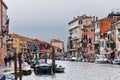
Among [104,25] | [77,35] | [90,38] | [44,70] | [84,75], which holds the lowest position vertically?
[84,75]

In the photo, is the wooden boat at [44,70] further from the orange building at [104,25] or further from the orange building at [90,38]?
the orange building at [90,38]

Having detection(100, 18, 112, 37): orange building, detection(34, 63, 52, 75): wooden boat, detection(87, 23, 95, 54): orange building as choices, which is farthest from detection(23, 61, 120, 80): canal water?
detection(87, 23, 95, 54): orange building

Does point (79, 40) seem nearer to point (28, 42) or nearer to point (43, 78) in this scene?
point (28, 42)

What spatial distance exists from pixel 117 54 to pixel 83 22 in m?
51.6

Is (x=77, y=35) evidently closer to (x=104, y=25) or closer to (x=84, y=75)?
(x=104, y=25)

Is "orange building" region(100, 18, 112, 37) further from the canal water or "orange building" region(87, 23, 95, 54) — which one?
the canal water

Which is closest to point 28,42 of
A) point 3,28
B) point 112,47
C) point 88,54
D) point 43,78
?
point 88,54

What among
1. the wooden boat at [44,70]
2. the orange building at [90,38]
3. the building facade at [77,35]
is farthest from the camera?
the building facade at [77,35]

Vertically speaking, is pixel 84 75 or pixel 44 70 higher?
pixel 44 70

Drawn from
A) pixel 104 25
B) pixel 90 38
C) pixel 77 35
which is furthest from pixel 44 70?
pixel 77 35

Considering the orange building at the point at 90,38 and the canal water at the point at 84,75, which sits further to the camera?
the orange building at the point at 90,38

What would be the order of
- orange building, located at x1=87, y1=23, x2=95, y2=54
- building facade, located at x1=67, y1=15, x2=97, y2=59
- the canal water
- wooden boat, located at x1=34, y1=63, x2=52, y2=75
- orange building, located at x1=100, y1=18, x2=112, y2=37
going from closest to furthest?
the canal water < wooden boat, located at x1=34, y1=63, x2=52, y2=75 < orange building, located at x1=100, y1=18, x2=112, y2=37 < orange building, located at x1=87, y1=23, x2=95, y2=54 < building facade, located at x1=67, y1=15, x2=97, y2=59

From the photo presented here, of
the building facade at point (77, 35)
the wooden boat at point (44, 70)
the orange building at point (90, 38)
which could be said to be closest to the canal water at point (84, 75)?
the wooden boat at point (44, 70)

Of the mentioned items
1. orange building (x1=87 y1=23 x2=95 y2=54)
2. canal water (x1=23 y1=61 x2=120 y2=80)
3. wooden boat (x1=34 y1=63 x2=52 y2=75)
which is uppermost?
orange building (x1=87 y1=23 x2=95 y2=54)
